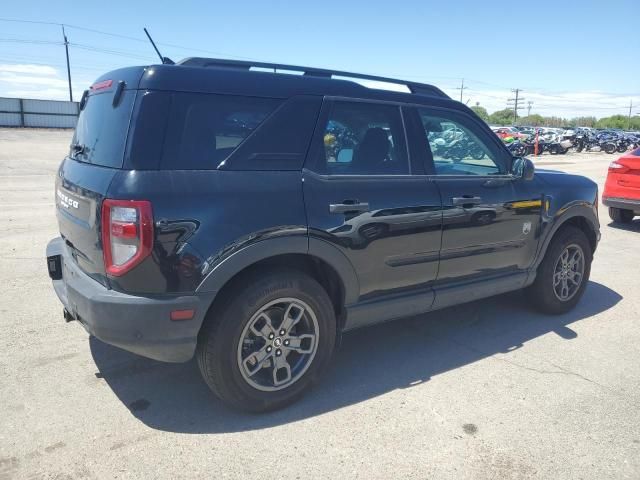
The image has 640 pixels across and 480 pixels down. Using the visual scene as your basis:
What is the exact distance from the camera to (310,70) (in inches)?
137

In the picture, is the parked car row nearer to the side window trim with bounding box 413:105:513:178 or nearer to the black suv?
the side window trim with bounding box 413:105:513:178

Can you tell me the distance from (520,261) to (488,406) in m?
1.54

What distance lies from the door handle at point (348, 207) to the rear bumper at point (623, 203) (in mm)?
7416

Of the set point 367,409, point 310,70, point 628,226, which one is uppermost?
point 310,70

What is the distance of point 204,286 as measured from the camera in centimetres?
Answer: 270

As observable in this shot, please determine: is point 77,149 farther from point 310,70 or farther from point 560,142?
point 560,142

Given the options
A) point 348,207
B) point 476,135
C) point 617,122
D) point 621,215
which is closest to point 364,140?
point 348,207

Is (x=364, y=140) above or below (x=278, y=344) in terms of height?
above

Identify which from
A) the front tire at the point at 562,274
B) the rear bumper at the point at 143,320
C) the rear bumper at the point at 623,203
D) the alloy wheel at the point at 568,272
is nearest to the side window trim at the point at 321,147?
the rear bumper at the point at 143,320

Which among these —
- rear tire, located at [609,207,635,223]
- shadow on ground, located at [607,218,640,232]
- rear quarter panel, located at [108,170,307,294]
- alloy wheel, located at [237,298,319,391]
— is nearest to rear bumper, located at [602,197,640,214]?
shadow on ground, located at [607,218,640,232]

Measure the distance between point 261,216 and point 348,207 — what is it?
0.59 meters

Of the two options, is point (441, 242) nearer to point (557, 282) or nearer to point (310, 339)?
point (310, 339)

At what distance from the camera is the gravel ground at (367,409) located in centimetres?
264

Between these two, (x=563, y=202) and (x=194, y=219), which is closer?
(x=194, y=219)
